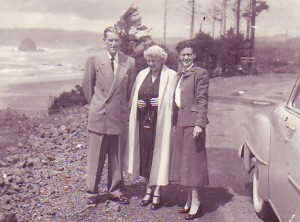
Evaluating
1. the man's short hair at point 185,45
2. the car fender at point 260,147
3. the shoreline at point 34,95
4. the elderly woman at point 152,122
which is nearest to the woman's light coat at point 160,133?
the elderly woman at point 152,122

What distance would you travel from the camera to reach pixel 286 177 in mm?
3492

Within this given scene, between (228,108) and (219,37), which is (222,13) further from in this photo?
(228,108)

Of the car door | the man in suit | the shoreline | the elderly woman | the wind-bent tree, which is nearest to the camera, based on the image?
the car door

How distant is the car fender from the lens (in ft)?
14.1

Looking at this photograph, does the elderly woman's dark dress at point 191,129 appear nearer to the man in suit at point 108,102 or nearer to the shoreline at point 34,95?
the man in suit at point 108,102

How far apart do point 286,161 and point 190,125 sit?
1.25 meters

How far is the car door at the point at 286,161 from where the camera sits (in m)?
3.30

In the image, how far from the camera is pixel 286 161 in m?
3.56

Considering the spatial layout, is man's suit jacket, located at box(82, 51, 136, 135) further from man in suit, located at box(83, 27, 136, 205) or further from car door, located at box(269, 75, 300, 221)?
car door, located at box(269, 75, 300, 221)

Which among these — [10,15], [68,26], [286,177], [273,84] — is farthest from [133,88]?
[273,84]

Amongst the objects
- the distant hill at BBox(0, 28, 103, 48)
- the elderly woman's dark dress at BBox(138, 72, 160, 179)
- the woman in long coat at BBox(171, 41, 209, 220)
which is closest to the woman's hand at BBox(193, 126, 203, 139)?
the woman in long coat at BBox(171, 41, 209, 220)

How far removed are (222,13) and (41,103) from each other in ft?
35.5

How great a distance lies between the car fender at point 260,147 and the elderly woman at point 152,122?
882mm

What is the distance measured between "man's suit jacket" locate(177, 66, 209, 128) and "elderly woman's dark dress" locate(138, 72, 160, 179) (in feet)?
0.96
